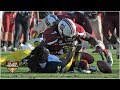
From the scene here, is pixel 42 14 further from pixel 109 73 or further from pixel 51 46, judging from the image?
pixel 109 73

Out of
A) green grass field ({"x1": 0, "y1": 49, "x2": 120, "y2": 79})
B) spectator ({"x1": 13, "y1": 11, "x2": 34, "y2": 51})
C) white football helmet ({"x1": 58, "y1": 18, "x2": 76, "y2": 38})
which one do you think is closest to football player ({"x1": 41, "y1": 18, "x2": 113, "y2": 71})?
white football helmet ({"x1": 58, "y1": 18, "x2": 76, "y2": 38})

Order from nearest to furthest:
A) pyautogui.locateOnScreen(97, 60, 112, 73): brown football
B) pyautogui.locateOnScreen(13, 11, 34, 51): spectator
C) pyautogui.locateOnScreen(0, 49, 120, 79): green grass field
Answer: pyautogui.locateOnScreen(0, 49, 120, 79): green grass field < pyautogui.locateOnScreen(97, 60, 112, 73): brown football < pyautogui.locateOnScreen(13, 11, 34, 51): spectator

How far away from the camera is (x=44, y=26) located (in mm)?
8750

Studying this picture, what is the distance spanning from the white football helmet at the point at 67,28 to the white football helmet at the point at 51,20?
11 cm

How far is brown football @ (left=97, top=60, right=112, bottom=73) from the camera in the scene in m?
8.63

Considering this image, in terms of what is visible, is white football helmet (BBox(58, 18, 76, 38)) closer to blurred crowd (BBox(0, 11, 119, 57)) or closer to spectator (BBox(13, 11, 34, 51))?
blurred crowd (BBox(0, 11, 119, 57))

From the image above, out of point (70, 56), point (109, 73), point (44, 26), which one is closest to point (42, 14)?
point (44, 26)

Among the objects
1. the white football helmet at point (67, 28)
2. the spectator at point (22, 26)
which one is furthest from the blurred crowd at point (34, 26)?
Result: the white football helmet at point (67, 28)

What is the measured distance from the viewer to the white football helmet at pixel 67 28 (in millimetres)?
8516

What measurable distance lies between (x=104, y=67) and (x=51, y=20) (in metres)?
1.05

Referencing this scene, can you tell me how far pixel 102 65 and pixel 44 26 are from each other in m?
1.04

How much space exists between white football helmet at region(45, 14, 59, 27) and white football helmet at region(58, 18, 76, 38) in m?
0.11

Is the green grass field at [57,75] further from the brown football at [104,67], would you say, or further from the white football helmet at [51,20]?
the white football helmet at [51,20]

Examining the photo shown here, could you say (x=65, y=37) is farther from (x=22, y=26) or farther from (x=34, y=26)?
(x=22, y=26)
